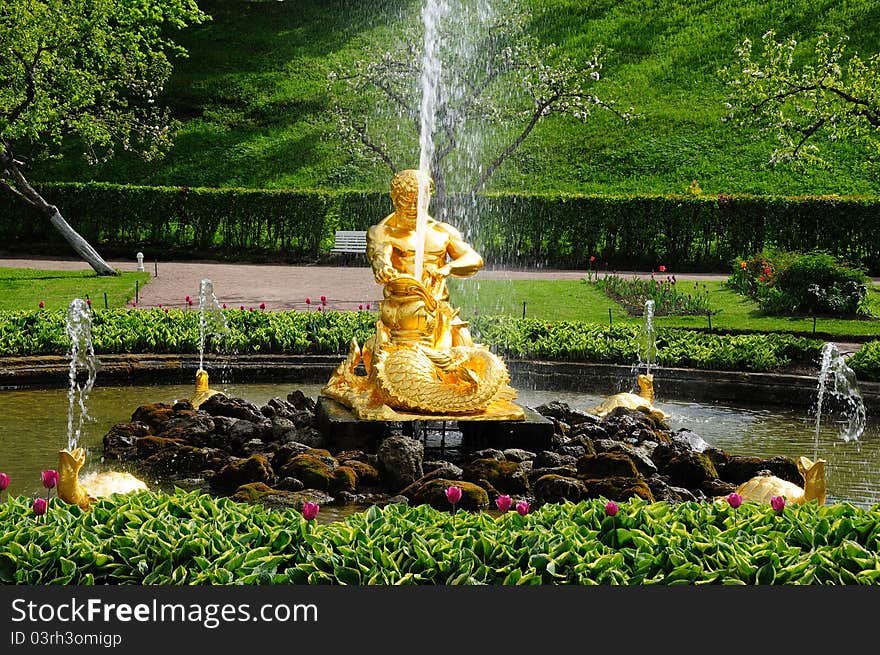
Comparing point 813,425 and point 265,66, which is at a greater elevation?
point 265,66

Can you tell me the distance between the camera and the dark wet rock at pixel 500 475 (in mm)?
7329

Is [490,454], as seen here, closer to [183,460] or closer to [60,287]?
[183,460]

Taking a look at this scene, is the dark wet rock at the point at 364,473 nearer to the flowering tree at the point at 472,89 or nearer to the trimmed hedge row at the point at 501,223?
the flowering tree at the point at 472,89

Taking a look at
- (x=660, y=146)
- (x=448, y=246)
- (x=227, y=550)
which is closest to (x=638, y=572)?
(x=227, y=550)

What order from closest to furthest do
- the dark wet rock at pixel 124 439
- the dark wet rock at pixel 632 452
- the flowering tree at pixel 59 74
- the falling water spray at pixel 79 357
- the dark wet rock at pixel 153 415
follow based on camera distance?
1. the dark wet rock at pixel 632 452
2. the dark wet rock at pixel 124 439
3. the dark wet rock at pixel 153 415
4. the falling water spray at pixel 79 357
5. the flowering tree at pixel 59 74

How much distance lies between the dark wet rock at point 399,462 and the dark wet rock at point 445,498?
34cm

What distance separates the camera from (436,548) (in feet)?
15.1

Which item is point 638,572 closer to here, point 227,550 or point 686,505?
point 686,505

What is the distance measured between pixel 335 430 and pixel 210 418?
4.09ft

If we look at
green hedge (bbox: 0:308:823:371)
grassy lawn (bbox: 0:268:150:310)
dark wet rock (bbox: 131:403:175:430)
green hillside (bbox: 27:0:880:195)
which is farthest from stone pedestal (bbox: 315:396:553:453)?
green hillside (bbox: 27:0:880:195)

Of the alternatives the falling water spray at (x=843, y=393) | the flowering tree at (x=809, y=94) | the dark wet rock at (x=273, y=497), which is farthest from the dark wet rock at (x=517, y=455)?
the flowering tree at (x=809, y=94)

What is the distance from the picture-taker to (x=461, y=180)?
27.1 meters

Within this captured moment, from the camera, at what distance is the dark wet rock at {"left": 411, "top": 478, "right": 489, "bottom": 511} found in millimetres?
6852

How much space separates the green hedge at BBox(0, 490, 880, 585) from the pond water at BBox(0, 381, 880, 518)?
2.07 m
